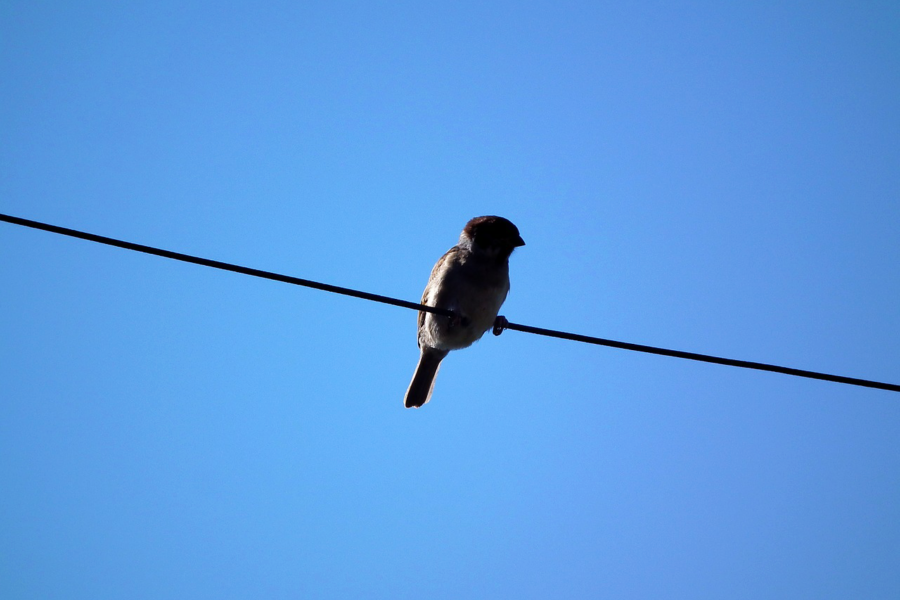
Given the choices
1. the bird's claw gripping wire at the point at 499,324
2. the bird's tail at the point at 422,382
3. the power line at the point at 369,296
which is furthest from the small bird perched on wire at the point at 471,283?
the power line at the point at 369,296

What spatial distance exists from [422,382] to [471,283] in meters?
1.47

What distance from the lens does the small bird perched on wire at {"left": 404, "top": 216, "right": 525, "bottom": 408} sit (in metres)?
6.85

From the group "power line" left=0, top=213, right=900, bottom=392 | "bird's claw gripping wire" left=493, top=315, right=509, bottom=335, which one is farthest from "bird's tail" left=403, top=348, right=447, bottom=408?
"power line" left=0, top=213, right=900, bottom=392

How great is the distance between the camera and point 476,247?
711 cm

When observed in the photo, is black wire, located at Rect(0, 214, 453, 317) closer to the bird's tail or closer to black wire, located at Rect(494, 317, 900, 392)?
black wire, located at Rect(494, 317, 900, 392)

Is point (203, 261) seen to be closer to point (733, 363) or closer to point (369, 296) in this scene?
point (369, 296)

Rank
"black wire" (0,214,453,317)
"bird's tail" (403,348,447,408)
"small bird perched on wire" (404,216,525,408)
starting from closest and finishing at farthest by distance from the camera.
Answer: "black wire" (0,214,453,317) < "small bird perched on wire" (404,216,525,408) < "bird's tail" (403,348,447,408)

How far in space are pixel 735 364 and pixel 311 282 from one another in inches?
99.6

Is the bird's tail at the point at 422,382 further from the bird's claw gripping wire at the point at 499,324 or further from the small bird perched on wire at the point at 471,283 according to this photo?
the bird's claw gripping wire at the point at 499,324

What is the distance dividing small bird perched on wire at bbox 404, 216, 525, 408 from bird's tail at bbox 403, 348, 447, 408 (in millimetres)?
290

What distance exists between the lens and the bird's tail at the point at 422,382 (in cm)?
A: 777

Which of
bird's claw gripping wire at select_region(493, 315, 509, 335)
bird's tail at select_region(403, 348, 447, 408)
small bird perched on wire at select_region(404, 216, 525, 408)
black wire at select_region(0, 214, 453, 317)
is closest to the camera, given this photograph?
black wire at select_region(0, 214, 453, 317)

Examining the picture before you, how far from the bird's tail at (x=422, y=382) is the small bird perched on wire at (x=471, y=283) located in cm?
29

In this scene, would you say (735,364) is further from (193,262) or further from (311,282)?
(193,262)
